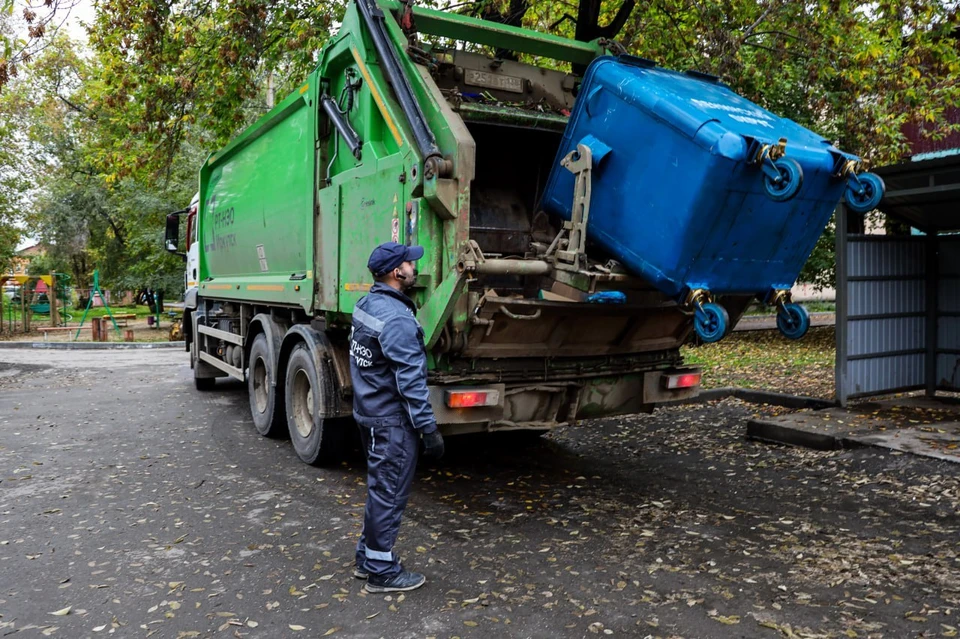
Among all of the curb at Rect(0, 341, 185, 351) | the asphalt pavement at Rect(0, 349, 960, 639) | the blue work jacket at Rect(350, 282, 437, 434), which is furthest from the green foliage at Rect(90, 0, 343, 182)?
the curb at Rect(0, 341, 185, 351)

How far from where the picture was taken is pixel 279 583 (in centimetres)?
380

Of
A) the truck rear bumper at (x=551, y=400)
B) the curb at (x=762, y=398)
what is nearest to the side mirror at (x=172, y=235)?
the curb at (x=762, y=398)

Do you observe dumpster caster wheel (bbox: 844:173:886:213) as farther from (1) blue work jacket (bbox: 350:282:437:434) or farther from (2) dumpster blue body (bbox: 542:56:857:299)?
(1) blue work jacket (bbox: 350:282:437:434)

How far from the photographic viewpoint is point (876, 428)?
673 cm

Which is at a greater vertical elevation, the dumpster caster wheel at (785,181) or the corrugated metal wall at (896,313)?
the dumpster caster wheel at (785,181)

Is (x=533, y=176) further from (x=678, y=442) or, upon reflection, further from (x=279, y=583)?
(x=279, y=583)

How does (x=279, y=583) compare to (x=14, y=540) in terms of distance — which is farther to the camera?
(x=14, y=540)

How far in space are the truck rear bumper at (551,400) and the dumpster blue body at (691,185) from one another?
3.50ft

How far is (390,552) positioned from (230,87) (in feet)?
25.5

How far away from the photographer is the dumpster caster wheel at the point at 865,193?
13.8 feet

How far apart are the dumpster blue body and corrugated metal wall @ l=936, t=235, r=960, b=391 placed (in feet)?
15.4

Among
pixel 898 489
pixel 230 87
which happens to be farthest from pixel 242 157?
pixel 898 489

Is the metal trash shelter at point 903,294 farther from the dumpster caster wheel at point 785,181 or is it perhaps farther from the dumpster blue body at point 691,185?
the dumpster caster wheel at point 785,181

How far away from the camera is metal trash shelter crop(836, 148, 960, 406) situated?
24.9 feet
